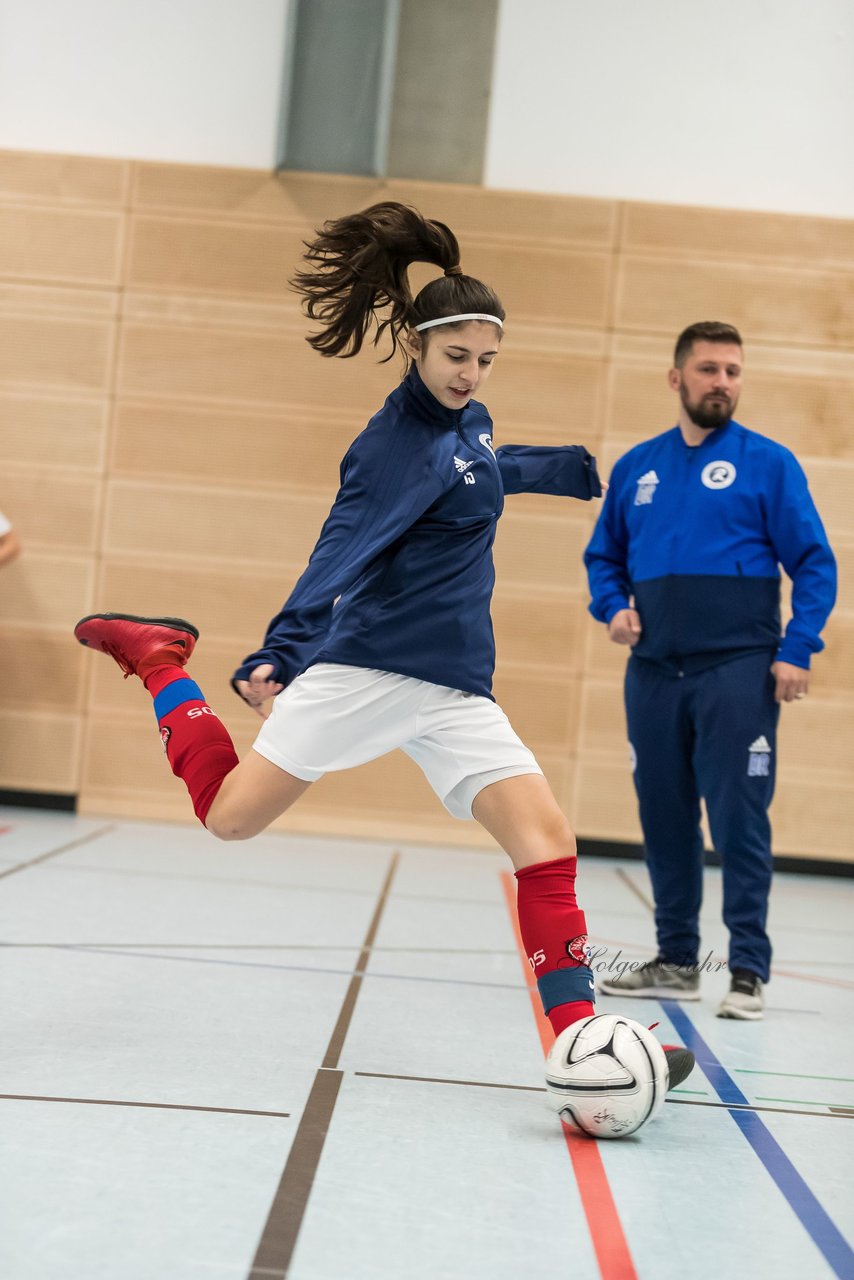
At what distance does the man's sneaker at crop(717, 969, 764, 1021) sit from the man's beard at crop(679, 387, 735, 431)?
137cm

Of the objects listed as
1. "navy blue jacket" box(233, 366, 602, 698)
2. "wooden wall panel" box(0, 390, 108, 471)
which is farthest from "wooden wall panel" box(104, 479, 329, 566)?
"navy blue jacket" box(233, 366, 602, 698)

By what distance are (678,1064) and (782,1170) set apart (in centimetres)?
29

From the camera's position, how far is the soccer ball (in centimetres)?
194

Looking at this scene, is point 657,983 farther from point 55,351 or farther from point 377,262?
point 55,351

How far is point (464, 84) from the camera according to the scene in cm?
629

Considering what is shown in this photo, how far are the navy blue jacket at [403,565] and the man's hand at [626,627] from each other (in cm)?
104

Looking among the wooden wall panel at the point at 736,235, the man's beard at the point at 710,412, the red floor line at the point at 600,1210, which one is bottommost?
the red floor line at the point at 600,1210

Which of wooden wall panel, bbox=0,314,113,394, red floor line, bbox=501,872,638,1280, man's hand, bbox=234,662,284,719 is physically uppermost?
wooden wall panel, bbox=0,314,113,394

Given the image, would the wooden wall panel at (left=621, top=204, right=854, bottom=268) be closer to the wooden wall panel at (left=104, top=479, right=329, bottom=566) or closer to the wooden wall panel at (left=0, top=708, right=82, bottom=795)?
the wooden wall panel at (left=104, top=479, right=329, bottom=566)

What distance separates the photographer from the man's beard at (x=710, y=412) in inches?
122

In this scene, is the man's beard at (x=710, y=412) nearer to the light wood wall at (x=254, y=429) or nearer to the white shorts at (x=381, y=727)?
the white shorts at (x=381, y=727)

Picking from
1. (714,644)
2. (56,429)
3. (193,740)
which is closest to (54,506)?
(56,429)

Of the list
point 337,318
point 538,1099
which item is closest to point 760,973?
point 538,1099

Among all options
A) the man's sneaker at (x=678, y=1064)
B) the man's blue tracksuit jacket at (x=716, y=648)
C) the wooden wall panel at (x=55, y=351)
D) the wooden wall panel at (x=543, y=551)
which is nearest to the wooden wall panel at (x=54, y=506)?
the wooden wall panel at (x=55, y=351)
